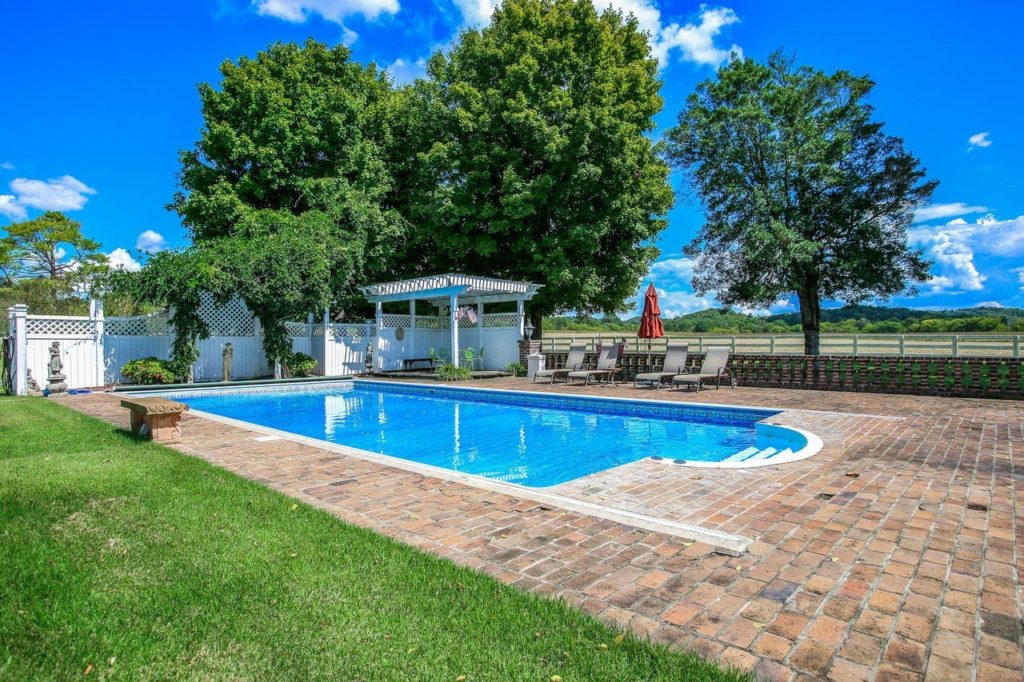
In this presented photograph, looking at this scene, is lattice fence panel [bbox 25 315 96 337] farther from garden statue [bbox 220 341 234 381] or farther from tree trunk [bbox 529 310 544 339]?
tree trunk [bbox 529 310 544 339]

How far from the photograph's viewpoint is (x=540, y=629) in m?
2.25

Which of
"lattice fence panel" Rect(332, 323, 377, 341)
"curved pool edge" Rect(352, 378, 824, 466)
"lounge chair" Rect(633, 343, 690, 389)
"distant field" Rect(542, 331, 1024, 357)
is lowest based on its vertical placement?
Result: "curved pool edge" Rect(352, 378, 824, 466)

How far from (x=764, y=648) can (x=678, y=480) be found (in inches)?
106

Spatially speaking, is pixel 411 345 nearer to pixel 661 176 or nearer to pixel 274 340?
pixel 274 340

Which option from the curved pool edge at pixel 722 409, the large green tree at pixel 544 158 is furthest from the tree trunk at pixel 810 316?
the curved pool edge at pixel 722 409

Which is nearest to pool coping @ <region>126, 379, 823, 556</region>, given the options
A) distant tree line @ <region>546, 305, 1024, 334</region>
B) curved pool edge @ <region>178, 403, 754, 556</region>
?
curved pool edge @ <region>178, 403, 754, 556</region>

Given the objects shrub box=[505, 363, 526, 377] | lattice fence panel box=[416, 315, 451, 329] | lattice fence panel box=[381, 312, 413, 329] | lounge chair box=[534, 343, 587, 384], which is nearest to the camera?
lounge chair box=[534, 343, 587, 384]

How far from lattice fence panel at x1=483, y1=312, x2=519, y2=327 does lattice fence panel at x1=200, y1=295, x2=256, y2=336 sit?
7.88 metres

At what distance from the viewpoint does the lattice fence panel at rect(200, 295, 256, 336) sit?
16.4m

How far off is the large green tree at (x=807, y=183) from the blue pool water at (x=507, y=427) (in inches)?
453

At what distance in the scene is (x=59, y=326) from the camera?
13.6m

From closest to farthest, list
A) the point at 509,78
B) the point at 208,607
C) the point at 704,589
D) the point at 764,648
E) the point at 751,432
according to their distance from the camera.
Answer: the point at 764,648
the point at 208,607
the point at 704,589
the point at 751,432
the point at 509,78

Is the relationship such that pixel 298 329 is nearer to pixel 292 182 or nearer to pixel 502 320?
pixel 292 182

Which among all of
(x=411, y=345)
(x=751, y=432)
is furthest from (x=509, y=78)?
(x=751, y=432)
